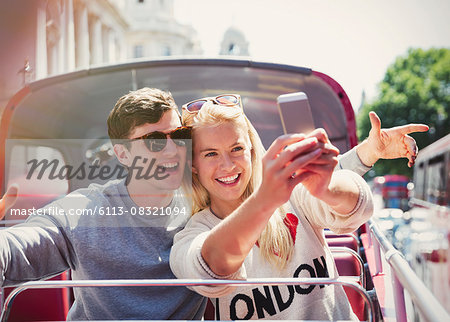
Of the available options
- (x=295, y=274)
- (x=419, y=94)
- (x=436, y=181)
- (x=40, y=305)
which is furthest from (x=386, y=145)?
(x=419, y=94)

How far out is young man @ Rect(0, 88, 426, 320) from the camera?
69.7 inches

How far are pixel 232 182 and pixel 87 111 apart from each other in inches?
48.0

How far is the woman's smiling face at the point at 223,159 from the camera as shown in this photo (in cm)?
167

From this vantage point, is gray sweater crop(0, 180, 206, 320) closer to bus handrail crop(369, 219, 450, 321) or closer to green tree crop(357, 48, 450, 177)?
bus handrail crop(369, 219, 450, 321)

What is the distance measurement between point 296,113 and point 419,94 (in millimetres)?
16793

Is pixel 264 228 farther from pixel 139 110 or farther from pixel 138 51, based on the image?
pixel 138 51

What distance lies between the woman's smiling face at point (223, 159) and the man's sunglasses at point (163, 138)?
0.04 meters

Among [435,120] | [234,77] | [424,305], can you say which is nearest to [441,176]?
[234,77]

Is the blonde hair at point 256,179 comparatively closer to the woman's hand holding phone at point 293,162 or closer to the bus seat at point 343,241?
the woman's hand holding phone at point 293,162

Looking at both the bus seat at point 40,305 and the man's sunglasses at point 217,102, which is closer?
the man's sunglasses at point 217,102

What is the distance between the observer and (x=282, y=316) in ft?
5.65

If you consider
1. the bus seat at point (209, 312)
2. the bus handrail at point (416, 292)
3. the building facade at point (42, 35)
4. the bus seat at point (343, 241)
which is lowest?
the bus seat at point (209, 312)

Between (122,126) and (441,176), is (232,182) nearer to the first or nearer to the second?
(122,126)

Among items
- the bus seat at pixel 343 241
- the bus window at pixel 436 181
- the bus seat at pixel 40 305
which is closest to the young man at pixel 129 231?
the bus seat at pixel 40 305
